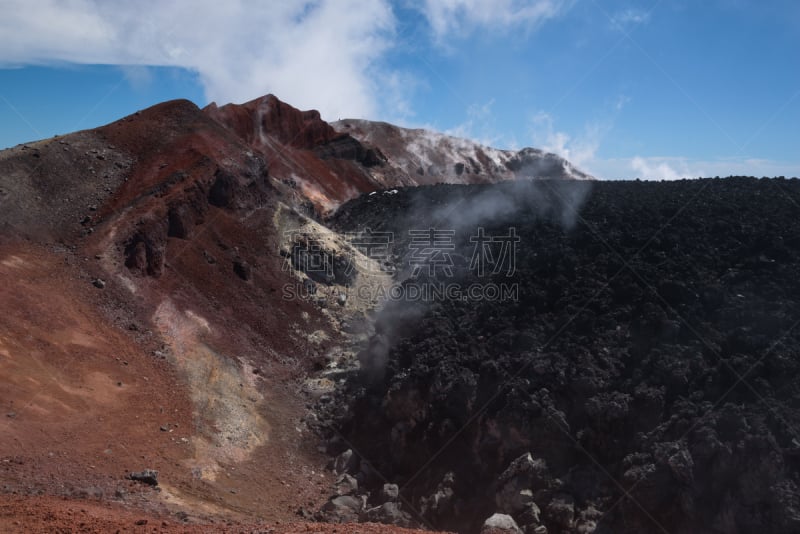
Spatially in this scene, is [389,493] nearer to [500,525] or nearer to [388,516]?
[388,516]

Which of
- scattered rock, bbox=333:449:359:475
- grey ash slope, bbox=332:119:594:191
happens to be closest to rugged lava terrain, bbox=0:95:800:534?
scattered rock, bbox=333:449:359:475

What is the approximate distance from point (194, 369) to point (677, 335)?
1355 cm

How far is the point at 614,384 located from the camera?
46.3 feet

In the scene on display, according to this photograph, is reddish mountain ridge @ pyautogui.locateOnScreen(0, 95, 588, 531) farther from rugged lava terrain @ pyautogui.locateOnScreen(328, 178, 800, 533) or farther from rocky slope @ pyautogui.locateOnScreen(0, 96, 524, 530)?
rugged lava terrain @ pyautogui.locateOnScreen(328, 178, 800, 533)

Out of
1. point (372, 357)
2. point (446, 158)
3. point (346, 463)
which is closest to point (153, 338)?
point (372, 357)

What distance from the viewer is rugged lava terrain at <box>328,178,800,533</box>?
1172 centimetres

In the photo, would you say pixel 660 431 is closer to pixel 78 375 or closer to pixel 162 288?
pixel 78 375

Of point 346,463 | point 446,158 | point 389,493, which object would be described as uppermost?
point 446,158

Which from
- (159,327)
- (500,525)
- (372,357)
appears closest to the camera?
(500,525)

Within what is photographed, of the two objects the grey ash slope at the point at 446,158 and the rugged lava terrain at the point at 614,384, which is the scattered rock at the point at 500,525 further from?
the grey ash slope at the point at 446,158

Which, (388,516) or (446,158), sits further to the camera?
(446,158)

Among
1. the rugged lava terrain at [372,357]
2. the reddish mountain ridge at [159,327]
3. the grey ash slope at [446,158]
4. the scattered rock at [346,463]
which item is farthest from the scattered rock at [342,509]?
the grey ash slope at [446,158]

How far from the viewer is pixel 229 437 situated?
1539 cm

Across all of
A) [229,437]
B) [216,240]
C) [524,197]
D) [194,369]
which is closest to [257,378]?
[194,369]
